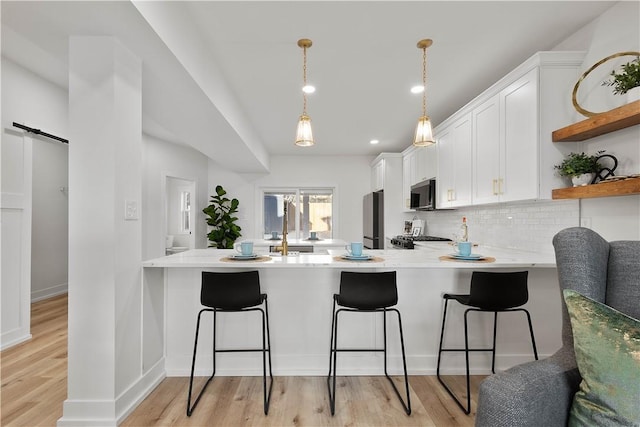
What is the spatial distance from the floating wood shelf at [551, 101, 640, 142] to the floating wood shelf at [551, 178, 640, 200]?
0.35 meters

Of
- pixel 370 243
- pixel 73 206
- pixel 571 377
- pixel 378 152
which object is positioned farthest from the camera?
pixel 378 152

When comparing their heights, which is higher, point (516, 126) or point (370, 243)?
point (516, 126)

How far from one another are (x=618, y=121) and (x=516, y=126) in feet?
2.39

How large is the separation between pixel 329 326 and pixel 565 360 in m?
1.57

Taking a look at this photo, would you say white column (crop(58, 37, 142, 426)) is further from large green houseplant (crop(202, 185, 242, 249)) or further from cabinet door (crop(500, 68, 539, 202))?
large green houseplant (crop(202, 185, 242, 249))

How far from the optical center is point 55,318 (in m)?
3.53

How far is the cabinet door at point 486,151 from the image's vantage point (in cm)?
273

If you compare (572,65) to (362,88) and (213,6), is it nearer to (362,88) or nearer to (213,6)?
(362,88)

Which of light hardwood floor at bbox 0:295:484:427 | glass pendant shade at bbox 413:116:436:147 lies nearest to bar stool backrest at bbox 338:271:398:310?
light hardwood floor at bbox 0:295:484:427

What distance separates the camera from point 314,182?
6.57 metres

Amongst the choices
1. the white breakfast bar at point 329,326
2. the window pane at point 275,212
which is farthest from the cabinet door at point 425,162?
the window pane at point 275,212

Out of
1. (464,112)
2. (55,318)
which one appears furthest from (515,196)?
(55,318)

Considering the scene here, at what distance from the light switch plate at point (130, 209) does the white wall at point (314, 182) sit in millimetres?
4556

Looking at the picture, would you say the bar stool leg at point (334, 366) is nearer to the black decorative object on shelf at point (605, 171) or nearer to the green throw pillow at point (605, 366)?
the green throw pillow at point (605, 366)
